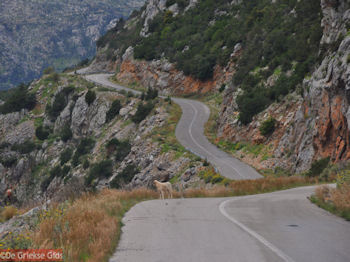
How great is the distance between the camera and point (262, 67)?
4450 centimetres

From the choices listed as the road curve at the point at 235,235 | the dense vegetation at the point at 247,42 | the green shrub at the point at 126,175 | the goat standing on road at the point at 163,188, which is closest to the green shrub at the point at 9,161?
the green shrub at the point at 126,175

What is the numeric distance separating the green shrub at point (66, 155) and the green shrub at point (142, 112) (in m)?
11.7

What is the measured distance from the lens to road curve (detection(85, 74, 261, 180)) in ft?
97.8

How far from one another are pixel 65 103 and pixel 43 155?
13.0 meters

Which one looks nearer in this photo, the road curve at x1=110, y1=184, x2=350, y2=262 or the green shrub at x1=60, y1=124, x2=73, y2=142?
Answer: the road curve at x1=110, y1=184, x2=350, y2=262

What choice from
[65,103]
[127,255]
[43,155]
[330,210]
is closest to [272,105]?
[330,210]

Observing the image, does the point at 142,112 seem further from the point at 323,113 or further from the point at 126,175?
the point at 323,113

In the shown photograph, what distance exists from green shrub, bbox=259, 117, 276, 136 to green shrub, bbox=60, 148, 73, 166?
31.2 metres

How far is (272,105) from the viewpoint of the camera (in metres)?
36.2

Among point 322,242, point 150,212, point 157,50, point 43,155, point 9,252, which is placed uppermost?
point 157,50

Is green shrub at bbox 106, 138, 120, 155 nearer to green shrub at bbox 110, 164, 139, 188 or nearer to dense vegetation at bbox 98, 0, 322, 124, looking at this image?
green shrub at bbox 110, 164, 139, 188

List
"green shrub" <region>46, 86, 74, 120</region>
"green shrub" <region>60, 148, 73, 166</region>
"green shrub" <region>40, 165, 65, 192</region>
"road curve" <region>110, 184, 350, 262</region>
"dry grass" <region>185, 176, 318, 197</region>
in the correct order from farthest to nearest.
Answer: "green shrub" <region>46, 86, 74, 120</region> < "green shrub" <region>60, 148, 73, 166</region> < "green shrub" <region>40, 165, 65, 192</region> < "dry grass" <region>185, 176, 318, 197</region> < "road curve" <region>110, 184, 350, 262</region>

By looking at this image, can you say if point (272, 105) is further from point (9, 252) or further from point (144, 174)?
point (9, 252)

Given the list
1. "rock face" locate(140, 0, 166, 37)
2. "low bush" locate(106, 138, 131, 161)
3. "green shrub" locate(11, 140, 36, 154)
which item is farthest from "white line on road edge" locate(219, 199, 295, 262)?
"rock face" locate(140, 0, 166, 37)
